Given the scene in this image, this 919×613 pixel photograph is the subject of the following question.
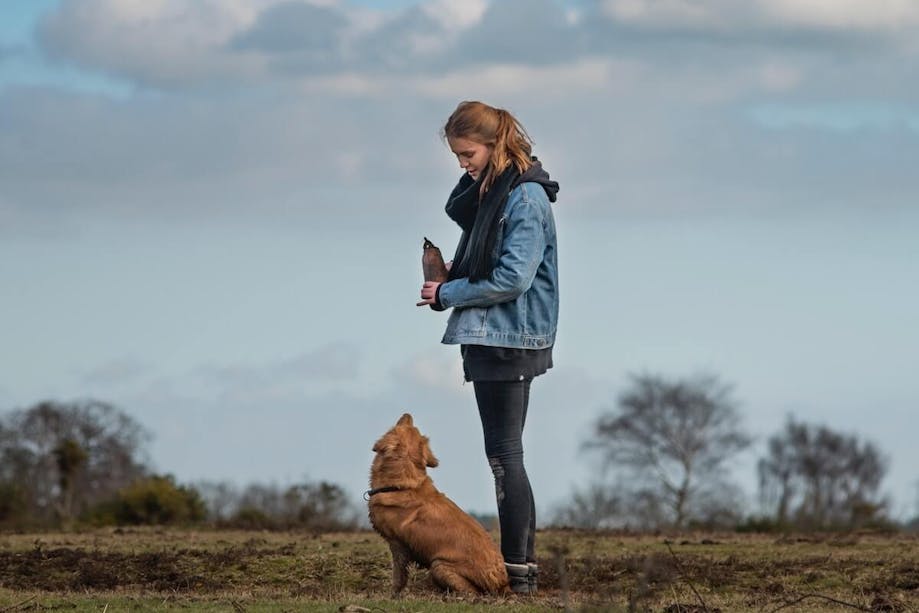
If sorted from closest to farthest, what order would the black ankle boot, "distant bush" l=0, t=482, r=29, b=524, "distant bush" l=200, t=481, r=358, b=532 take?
the black ankle boot, "distant bush" l=200, t=481, r=358, b=532, "distant bush" l=0, t=482, r=29, b=524

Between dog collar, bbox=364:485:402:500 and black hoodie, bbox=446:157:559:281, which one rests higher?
black hoodie, bbox=446:157:559:281

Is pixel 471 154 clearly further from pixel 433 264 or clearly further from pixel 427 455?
pixel 427 455

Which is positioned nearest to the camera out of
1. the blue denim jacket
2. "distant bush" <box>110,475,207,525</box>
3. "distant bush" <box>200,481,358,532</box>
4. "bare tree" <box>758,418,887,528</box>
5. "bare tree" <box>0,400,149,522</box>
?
the blue denim jacket

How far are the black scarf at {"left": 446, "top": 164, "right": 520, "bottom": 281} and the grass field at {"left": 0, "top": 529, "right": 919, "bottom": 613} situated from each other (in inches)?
69.2

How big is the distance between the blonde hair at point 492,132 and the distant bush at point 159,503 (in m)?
17.0

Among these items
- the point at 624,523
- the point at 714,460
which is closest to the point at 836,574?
the point at 624,523

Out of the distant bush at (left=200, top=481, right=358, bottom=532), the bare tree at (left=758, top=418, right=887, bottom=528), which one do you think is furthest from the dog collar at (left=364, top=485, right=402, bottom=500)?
the bare tree at (left=758, top=418, right=887, bottom=528)

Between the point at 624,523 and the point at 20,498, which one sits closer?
the point at 624,523

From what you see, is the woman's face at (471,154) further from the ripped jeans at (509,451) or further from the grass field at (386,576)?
the grass field at (386,576)

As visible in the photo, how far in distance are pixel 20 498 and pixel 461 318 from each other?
73.3ft

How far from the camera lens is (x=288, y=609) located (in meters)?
8.26

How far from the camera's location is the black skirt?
8.55 meters

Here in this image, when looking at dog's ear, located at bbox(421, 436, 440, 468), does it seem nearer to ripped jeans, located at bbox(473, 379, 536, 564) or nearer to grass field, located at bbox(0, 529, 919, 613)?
ripped jeans, located at bbox(473, 379, 536, 564)

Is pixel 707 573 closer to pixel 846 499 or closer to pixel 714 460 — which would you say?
pixel 714 460
